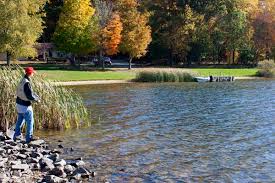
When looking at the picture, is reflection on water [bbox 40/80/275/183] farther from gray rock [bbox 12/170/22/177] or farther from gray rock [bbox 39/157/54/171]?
gray rock [bbox 12/170/22/177]

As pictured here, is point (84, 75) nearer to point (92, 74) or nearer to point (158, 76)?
point (92, 74)

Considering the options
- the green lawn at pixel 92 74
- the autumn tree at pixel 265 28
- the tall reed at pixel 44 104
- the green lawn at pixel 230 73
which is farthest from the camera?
the autumn tree at pixel 265 28

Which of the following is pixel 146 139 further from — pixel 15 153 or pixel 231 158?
pixel 15 153

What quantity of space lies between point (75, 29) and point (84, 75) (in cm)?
1168

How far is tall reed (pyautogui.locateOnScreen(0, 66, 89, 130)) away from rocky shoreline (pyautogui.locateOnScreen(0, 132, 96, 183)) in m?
3.71

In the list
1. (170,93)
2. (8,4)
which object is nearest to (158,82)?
(170,93)

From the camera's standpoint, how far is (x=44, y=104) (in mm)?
21734

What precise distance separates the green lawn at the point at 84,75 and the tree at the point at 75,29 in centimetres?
707

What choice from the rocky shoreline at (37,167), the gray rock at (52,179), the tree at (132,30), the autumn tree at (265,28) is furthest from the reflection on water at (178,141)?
the autumn tree at (265,28)

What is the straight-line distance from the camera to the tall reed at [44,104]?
68.6 feet

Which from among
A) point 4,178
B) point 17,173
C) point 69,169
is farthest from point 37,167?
point 4,178

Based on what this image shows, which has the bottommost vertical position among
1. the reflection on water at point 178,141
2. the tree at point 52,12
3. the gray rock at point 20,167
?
the reflection on water at point 178,141

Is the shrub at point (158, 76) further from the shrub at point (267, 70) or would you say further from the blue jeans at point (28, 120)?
the blue jeans at point (28, 120)

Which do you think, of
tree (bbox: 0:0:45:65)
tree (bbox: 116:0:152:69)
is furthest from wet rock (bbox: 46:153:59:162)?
tree (bbox: 116:0:152:69)
